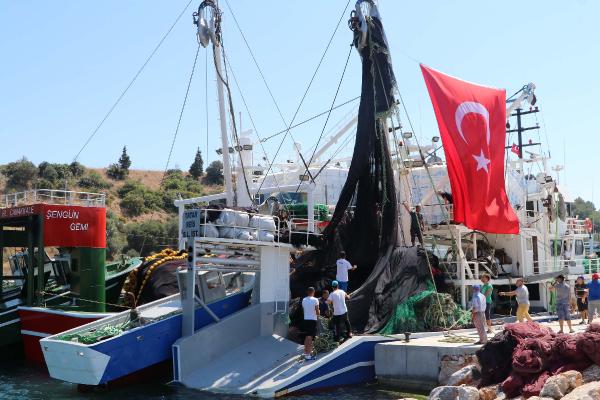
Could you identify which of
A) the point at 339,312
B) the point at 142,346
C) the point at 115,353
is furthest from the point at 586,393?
the point at 115,353

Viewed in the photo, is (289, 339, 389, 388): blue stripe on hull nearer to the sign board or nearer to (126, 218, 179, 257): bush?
the sign board

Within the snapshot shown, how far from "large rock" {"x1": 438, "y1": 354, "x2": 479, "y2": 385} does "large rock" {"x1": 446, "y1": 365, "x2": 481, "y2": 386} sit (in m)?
0.32

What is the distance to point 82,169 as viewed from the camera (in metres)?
75.6

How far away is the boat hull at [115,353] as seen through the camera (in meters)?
13.8

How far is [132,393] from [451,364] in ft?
22.3

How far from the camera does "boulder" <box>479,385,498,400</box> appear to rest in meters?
11.8

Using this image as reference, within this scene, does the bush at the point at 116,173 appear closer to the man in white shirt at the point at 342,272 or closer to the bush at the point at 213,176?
the bush at the point at 213,176

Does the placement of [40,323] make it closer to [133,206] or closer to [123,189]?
[133,206]

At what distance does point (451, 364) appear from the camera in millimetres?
13773

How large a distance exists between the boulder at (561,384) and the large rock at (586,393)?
386 mm

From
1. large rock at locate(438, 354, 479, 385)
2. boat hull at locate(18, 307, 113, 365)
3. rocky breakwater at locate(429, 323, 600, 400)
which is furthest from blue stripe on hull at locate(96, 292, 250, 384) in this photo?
rocky breakwater at locate(429, 323, 600, 400)

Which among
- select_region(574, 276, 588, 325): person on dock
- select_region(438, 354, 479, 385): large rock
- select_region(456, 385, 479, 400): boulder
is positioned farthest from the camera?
select_region(574, 276, 588, 325): person on dock

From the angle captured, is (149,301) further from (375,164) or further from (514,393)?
(514,393)

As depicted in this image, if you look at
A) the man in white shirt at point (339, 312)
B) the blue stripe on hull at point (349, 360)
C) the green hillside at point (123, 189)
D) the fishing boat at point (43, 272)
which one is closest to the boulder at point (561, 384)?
the blue stripe on hull at point (349, 360)
